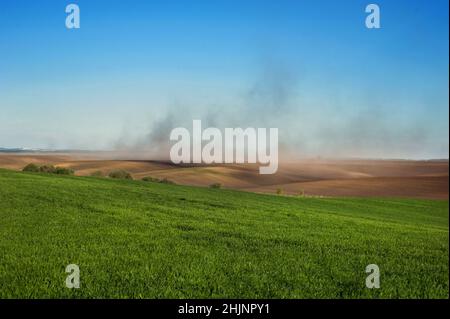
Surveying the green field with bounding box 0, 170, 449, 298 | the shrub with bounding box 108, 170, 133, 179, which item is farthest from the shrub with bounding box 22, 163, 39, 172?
the green field with bounding box 0, 170, 449, 298

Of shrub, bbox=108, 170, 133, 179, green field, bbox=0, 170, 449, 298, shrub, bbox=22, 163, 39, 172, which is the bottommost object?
shrub, bbox=108, 170, 133, 179

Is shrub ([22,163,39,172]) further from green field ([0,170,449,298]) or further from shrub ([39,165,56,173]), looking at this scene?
green field ([0,170,449,298])

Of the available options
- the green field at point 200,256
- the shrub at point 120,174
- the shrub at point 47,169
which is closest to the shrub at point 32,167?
the shrub at point 47,169

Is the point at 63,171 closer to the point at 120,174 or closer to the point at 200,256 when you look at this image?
the point at 120,174

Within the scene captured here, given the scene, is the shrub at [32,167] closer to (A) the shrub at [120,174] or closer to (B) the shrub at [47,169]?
(B) the shrub at [47,169]

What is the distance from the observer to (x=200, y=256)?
14.3m

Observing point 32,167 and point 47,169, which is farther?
point 47,169

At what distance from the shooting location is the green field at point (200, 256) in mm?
10656

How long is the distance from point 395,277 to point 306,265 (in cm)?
249

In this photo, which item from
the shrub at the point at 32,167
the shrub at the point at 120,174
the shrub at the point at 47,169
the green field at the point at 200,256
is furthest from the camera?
the shrub at the point at 120,174

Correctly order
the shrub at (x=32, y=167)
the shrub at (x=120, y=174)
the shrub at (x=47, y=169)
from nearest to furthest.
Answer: the shrub at (x=32, y=167) < the shrub at (x=47, y=169) < the shrub at (x=120, y=174)

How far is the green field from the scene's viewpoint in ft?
35.0

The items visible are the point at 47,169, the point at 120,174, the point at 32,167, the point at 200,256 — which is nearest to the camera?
the point at 200,256

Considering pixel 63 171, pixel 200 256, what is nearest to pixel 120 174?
pixel 63 171
